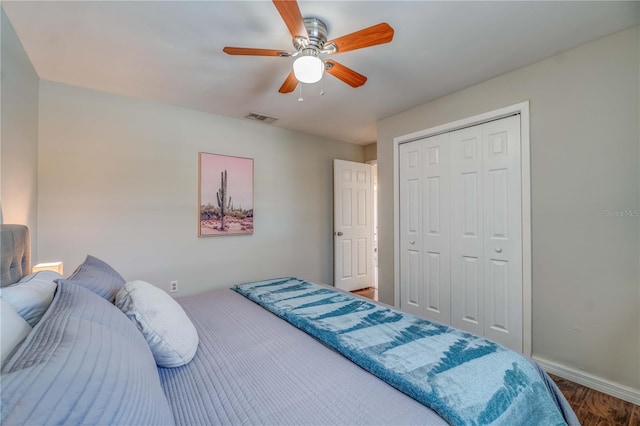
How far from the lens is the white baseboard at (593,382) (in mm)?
1818

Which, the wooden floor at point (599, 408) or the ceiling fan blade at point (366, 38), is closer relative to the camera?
the ceiling fan blade at point (366, 38)

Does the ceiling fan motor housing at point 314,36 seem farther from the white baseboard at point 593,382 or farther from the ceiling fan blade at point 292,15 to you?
the white baseboard at point 593,382

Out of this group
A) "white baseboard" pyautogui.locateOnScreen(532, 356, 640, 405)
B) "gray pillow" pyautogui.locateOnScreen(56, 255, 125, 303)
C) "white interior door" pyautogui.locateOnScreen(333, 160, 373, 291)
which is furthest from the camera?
"white interior door" pyautogui.locateOnScreen(333, 160, 373, 291)

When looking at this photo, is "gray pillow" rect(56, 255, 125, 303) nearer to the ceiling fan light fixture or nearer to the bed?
the bed

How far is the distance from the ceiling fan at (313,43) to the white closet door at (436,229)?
1.45 metres

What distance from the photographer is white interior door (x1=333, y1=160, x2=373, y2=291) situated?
4211 mm

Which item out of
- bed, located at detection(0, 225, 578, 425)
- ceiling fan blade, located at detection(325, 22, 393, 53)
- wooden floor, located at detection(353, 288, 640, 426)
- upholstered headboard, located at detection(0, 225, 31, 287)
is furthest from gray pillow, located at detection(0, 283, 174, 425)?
wooden floor, located at detection(353, 288, 640, 426)

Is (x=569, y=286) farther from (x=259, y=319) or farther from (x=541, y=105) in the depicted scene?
(x=259, y=319)

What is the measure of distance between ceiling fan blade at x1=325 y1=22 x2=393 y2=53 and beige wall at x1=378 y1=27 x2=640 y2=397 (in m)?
1.54

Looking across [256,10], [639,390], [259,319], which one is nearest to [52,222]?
[259,319]

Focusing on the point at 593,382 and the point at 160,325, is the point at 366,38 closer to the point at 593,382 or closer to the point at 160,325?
the point at 160,325

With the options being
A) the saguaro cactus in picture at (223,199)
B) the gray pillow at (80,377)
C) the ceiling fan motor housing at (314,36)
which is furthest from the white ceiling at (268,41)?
the gray pillow at (80,377)

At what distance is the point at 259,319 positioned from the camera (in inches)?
64.2

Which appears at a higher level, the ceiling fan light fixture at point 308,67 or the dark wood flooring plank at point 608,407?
the ceiling fan light fixture at point 308,67
